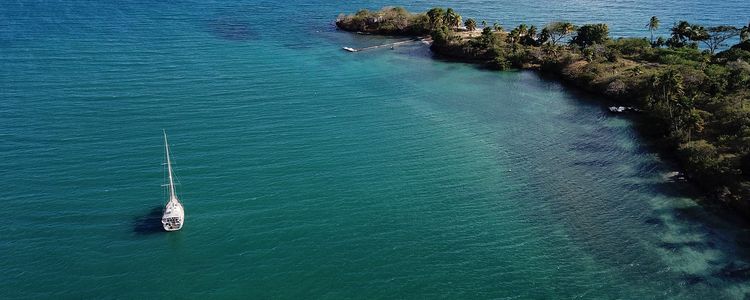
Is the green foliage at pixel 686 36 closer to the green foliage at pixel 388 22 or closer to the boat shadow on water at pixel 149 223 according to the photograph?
the green foliage at pixel 388 22

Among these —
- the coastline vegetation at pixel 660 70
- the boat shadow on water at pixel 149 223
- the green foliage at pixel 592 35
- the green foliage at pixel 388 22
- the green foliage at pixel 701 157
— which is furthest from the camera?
the green foliage at pixel 388 22

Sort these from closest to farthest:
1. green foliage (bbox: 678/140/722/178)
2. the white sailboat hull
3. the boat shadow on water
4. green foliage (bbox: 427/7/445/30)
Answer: the white sailboat hull < the boat shadow on water < green foliage (bbox: 678/140/722/178) < green foliage (bbox: 427/7/445/30)

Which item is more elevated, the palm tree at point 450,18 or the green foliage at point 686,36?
the palm tree at point 450,18

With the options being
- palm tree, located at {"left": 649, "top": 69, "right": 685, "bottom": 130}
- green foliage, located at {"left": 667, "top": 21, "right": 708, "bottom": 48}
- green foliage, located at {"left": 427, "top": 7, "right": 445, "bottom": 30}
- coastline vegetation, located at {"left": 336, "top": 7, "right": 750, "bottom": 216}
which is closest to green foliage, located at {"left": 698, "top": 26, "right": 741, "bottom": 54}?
coastline vegetation, located at {"left": 336, "top": 7, "right": 750, "bottom": 216}

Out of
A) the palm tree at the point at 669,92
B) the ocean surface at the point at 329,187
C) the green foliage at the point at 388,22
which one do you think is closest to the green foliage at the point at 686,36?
the ocean surface at the point at 329,187

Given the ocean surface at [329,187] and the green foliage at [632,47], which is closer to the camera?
the ocean surface at [329,187]

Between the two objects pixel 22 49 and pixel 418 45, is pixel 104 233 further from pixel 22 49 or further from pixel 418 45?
pixel 418 45

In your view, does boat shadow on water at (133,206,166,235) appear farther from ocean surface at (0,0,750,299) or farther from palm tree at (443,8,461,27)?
palm tree at (443,8,461,27)
